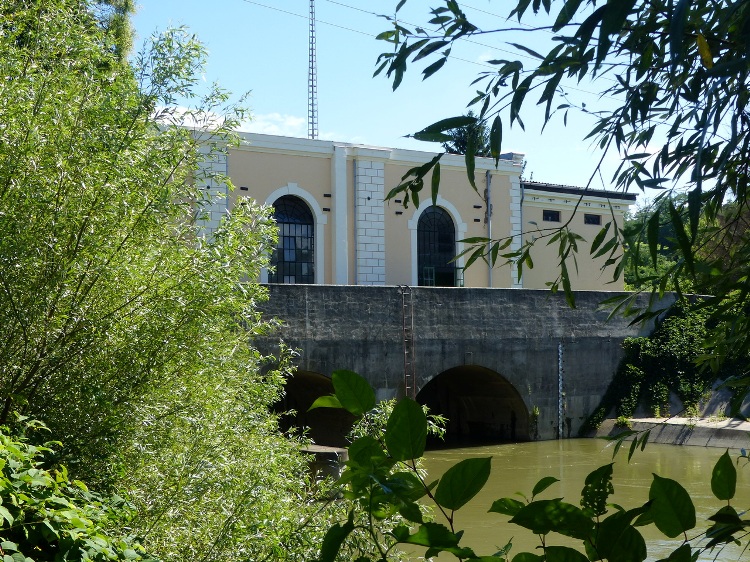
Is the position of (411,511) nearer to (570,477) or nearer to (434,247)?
(570,477)

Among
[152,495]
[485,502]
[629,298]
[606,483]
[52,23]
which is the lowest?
[485,502]

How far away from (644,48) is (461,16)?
50cm

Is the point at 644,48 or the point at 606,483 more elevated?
the point at 644,48

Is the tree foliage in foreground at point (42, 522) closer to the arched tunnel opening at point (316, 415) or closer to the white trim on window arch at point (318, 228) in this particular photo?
the arched tunnel opening at point (316, 415)

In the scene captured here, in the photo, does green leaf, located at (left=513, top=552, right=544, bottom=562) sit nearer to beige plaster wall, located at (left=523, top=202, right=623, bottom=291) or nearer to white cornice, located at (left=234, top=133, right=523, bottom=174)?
white cornice, located at (left=234, top=133, right=523, bottom=174)

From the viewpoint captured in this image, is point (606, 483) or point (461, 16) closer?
point (606, 483)

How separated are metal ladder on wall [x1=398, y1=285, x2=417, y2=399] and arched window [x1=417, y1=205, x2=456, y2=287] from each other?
5948 millimetres

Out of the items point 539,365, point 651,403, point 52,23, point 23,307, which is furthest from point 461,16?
point 651,403

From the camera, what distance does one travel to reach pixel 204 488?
5066mm

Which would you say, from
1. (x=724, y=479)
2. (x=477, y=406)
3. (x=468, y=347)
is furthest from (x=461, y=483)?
(x=477, y=406)

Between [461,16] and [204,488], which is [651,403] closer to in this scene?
[204,488]

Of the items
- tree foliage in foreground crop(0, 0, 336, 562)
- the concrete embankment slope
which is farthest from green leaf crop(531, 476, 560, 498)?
the concrete embankment slope

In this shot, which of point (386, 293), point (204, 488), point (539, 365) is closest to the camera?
point (204, 488)

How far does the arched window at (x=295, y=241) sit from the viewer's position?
2047 cm
